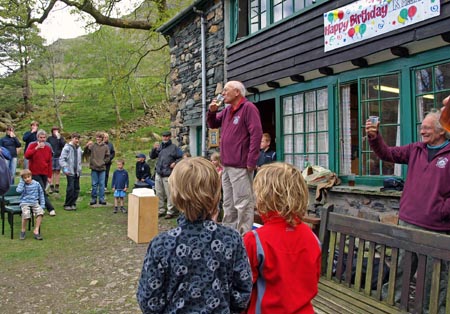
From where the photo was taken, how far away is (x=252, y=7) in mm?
8570

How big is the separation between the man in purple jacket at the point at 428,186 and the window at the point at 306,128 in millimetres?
3540

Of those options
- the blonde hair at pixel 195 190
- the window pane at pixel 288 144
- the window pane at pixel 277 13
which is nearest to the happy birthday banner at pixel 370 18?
the window pane at pixel 277 13

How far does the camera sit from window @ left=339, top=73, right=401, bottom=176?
584cm

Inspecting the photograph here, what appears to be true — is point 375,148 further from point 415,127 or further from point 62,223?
point 62,223

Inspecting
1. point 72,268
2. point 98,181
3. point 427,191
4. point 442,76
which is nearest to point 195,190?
point 427,191

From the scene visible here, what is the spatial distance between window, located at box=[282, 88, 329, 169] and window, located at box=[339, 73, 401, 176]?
1.29ft

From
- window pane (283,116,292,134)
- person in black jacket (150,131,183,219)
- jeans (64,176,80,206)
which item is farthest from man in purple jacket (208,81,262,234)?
jeans (64,176,80,206)

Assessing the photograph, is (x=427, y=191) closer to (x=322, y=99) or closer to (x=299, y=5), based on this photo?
(x=322, y=99)

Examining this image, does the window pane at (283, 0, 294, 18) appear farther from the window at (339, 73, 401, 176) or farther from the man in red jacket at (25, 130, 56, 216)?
the man in red jacket at (25, 130, 56, 216)

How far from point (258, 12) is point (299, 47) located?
1.69 m

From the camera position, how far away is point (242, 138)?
4824 mm

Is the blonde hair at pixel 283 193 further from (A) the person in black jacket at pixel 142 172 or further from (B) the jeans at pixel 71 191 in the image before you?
(B) the jeans at pixel 71 191

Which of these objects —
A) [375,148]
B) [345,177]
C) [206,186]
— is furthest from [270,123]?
[206,186]

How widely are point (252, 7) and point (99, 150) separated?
4.88 meters
